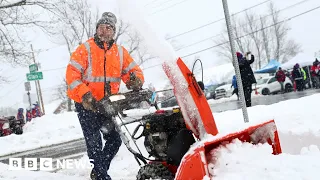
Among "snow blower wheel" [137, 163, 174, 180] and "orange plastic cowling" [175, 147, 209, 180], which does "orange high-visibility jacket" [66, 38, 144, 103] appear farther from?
"orange plastic cowling" [175, 147, 209, 180]

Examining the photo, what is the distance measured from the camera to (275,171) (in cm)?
239

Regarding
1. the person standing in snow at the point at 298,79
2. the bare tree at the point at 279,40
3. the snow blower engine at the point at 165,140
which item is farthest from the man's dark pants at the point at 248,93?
the bare tree at the point at 279,40

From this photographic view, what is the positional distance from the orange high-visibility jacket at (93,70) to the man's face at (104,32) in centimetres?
11

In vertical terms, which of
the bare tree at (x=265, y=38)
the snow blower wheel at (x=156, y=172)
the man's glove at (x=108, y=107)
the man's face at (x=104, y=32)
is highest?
the bare tree at (x=265, y=38)

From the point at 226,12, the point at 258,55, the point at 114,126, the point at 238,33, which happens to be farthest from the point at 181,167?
the point at 258,55

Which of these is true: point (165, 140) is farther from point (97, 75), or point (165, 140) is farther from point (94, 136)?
point (97, 75)

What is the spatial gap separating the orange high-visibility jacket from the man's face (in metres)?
0.11

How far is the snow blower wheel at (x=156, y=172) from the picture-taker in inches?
117

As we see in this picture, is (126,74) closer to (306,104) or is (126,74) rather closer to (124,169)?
(124,169)

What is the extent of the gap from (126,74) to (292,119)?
2.85 m

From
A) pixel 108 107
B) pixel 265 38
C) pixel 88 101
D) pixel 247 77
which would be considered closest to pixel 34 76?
pixel 247 77

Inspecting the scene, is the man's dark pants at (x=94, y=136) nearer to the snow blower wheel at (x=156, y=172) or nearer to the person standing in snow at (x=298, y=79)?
the snow blower wheel at (x=156, y=172)

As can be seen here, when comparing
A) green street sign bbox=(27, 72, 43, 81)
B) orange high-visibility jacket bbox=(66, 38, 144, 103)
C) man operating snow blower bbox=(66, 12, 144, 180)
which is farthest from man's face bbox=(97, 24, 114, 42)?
green street sign bbox=(27, 72, 43, 81)

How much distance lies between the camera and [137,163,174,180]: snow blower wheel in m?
2.97
